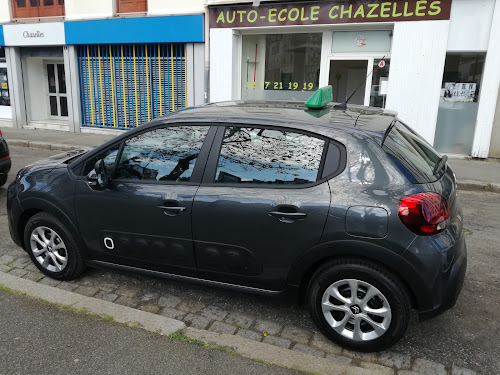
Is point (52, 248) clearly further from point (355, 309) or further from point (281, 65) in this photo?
point (281, 65)

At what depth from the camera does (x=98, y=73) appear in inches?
496

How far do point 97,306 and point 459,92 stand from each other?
9.05 metres

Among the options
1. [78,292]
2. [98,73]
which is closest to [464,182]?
[78,292]

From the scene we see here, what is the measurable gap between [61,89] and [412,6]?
440 inches

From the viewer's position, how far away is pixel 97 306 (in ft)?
10.7

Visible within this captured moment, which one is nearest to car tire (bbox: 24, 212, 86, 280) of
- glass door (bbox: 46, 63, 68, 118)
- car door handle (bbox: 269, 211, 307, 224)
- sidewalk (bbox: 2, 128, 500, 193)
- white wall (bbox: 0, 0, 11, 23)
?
car door handle (bbox: 269, 211, 307, 224)

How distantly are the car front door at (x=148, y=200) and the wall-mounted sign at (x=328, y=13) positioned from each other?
7668mm

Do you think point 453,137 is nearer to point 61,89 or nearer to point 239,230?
point 239,230

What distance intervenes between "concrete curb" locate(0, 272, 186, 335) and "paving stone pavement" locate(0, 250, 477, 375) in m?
0.16

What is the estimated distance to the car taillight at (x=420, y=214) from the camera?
2.58 m

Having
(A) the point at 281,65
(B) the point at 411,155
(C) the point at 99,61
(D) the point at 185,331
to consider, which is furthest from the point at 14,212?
(C) the point at 99,61

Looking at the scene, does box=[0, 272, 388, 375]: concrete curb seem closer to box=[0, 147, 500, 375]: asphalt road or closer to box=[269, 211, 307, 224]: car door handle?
box=[0, 147, 500, 375]: asphalt road

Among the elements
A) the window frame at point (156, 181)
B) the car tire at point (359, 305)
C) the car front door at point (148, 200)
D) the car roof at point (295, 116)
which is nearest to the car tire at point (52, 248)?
the car front door at point (148, 200)

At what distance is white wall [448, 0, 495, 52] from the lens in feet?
28.5
